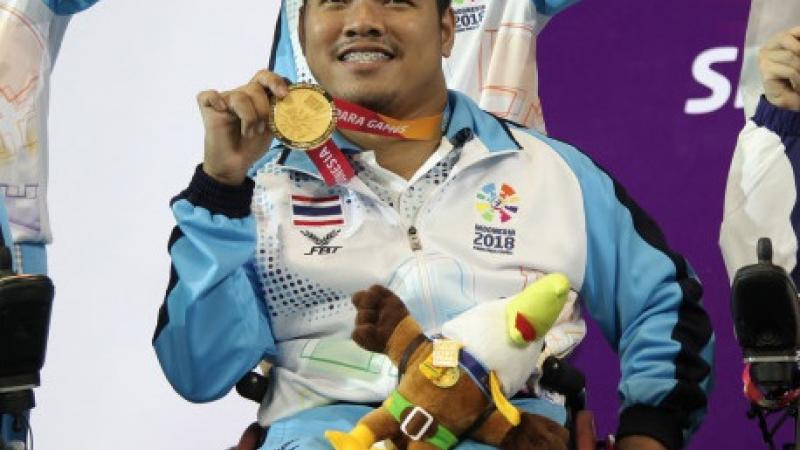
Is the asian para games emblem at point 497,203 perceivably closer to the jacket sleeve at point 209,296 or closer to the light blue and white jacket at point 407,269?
the light blue and white jacket at point 407,269

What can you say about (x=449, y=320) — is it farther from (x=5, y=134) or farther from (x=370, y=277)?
(x=5, y=134)

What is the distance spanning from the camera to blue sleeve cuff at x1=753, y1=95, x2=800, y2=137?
8.48 feet

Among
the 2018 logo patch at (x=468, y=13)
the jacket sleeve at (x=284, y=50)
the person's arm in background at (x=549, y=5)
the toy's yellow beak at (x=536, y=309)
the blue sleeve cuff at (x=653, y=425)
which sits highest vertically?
the person's arm in background at (x=549, y=5)

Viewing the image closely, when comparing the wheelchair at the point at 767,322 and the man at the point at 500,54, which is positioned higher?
the man at the point at 500,54

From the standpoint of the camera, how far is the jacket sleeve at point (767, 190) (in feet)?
8.54

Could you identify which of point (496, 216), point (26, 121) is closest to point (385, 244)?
point (496, 216)

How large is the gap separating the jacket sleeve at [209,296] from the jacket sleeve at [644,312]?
19.5 inches

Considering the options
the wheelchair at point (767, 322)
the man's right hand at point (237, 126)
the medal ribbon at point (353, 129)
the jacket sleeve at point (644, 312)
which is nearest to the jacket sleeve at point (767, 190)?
the jacket sleeve at point (644, 312)

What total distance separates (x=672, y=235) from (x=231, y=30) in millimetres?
1002

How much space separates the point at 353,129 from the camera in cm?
256

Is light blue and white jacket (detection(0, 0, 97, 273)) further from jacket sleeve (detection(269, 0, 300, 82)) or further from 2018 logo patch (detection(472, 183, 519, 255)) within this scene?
2018 logo patch (detection(472, 183, 519, 255))

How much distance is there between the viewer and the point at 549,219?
256cm

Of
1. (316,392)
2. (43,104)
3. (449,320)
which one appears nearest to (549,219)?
(449,320)

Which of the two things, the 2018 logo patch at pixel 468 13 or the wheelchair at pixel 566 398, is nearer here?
the wheelchair at pixel 566 398
